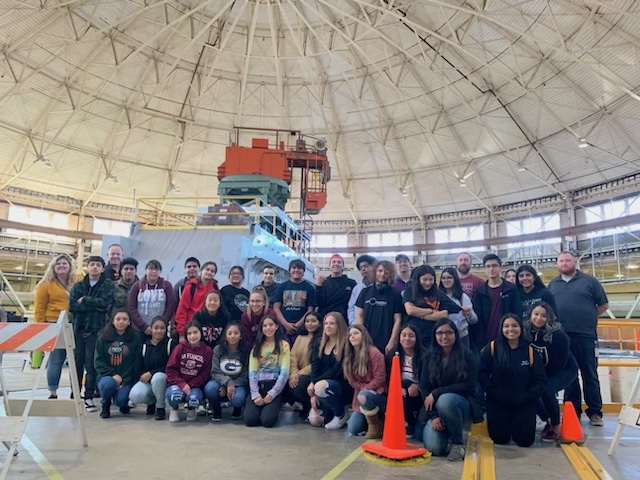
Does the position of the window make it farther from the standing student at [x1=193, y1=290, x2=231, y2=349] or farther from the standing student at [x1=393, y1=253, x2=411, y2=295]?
the standing student at [x1=193, y1=290, x2=231, y2=349]

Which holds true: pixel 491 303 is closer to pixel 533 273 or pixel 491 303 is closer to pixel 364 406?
pixel 533 273

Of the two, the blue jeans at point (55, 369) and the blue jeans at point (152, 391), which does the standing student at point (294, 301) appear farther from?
the blue jeans at point (55, 369)

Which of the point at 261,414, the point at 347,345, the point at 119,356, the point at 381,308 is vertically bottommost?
the point at 261,414

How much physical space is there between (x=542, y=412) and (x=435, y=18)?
16517 mm

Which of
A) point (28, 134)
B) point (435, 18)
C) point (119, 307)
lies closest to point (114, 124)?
point (28, 134)

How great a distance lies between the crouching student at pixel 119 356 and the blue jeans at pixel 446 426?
3653 millimetres

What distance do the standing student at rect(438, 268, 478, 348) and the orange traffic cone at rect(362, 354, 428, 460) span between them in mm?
1455

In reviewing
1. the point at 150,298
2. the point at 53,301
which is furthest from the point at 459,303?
the point at 53,301

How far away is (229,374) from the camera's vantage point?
18.3 feet

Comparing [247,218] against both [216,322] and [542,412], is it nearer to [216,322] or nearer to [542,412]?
[216,322]

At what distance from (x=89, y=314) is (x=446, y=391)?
15.3 ft

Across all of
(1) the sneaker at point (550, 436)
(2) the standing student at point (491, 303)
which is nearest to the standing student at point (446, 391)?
(1) the sneaker at point (550, 436)

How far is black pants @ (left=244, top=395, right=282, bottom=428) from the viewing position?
16.9 feet

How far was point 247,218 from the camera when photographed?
11.2m
